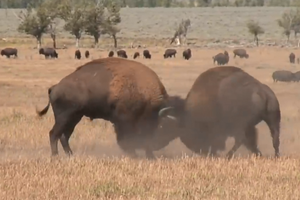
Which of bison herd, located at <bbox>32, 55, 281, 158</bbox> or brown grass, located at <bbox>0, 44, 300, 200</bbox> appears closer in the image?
brown grass, located at <bbox>0, 44, 300, 200</bbox>

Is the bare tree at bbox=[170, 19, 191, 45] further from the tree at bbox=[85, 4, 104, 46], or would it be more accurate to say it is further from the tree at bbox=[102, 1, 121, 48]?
the tree at bbox=[85, 4, 104, 46]

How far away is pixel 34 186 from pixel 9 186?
0.99 ft

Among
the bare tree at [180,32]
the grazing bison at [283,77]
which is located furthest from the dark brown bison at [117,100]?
the bare tree at [180,32]

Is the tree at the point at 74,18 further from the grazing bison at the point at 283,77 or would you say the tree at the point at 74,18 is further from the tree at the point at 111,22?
the grazing bison at the point at 283,77

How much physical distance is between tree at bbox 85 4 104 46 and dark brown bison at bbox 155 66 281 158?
61.5 m

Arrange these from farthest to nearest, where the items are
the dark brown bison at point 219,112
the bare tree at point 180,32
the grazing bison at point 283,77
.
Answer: the bare tree at point 180,32
the grazing bison at point 283,77
the dark brown bison at point 219,112

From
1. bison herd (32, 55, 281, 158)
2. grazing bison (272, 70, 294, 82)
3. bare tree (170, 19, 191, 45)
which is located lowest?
bare tree (170, 19, 191, 45)

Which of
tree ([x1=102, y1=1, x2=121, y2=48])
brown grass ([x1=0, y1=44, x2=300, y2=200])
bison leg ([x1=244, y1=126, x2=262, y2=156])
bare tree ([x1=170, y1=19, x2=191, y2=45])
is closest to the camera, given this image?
brown grass ([x1=0, y1=44, x2=300, y2=200])

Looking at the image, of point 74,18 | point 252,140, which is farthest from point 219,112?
point 74,18

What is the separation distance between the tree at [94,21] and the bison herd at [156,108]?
61.6 metres

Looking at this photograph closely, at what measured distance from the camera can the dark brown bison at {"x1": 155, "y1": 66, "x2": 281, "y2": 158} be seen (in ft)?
38.3

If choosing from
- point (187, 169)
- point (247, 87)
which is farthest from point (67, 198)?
point (247, 87)

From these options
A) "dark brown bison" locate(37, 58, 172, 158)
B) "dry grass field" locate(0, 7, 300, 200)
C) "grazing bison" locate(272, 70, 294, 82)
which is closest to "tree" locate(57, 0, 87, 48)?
"grazing bison" locate(272, 70, 294, 82)

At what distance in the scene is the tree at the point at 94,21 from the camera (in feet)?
240
